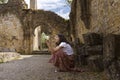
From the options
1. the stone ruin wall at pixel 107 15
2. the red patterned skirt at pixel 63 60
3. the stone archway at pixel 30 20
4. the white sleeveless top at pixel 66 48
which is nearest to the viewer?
the red patterned skirt at pixel 63 60

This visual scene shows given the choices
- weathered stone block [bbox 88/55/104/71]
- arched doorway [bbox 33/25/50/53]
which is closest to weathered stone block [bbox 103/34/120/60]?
weathered stone block [bbox 88/55/104/71]

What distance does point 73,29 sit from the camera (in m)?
22.2

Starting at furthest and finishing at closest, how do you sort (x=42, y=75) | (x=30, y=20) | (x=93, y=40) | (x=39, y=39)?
(x=39, y=39) < (x=30, y=20) < (x=93, y=40) < (x=42, y=75)

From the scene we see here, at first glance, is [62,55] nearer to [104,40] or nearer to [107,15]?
[104,40]

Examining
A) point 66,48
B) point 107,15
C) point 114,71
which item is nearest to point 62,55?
point 66,48

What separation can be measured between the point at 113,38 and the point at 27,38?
65.2ft

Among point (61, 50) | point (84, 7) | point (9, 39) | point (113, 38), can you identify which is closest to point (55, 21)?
point (9, 39)

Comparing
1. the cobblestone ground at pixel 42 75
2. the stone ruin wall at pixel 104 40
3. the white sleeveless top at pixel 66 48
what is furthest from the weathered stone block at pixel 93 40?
the cobblestone ground at pixel 42 75

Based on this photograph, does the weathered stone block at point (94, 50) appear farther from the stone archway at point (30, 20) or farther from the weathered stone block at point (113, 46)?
the stone archway at point (30, 20)

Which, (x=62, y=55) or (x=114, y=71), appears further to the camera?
(x=62, y=55)

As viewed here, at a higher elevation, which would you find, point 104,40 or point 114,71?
point 104,40

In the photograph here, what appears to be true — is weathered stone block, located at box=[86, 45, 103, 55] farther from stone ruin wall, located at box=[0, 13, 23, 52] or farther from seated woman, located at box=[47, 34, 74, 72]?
stone ruin wall, located at box=[0, 13, 23, 52]

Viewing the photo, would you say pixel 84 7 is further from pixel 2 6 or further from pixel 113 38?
pixel 2 6

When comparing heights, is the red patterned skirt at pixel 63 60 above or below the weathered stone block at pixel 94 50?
below
